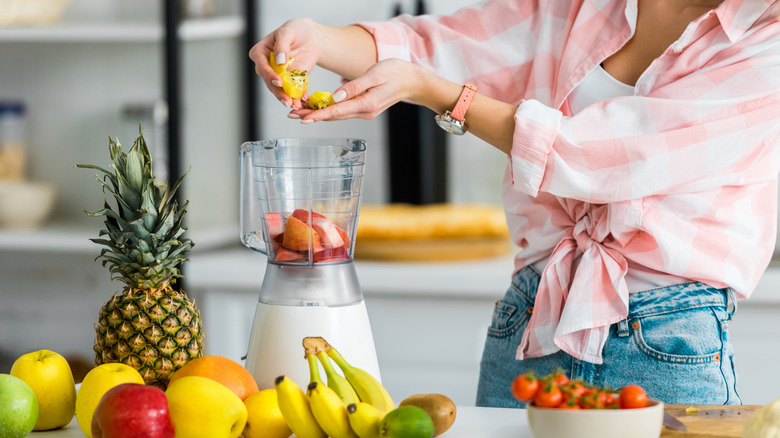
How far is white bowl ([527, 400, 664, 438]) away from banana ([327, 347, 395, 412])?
0.17 meters

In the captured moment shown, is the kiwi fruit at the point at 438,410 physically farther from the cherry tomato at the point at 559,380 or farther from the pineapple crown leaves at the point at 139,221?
the pineapple crown leaves at the point at 139,221

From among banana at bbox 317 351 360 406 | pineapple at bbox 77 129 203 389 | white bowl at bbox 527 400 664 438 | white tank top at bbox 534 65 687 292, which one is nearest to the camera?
white bowl at bbox 527 400 664 438

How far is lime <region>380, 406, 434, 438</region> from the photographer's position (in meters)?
0.78

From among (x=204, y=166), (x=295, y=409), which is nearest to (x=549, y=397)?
(x=295, y=409)

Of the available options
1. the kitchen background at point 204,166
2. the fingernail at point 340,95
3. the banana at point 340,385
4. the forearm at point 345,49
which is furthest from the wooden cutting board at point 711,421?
the kitchen background at point 204,166

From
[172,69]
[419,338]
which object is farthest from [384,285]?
[172,69]

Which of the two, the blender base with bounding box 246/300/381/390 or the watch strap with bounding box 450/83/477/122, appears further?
the watch strap with bounding box 450/83/477/122

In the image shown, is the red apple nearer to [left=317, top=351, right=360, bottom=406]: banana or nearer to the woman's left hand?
[left=317, top=351, right=360, bottom=406]: banana

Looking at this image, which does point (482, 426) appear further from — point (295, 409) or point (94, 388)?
point (94, 388)

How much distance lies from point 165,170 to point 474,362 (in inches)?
39.0

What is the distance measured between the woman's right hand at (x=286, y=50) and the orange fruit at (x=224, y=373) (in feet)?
1.18

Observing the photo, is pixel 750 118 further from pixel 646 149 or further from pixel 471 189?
pixel 471 189

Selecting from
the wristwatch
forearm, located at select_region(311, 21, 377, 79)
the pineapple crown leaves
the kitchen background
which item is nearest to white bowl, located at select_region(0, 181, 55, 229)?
the kitchen background

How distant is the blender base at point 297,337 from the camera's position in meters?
0.96
